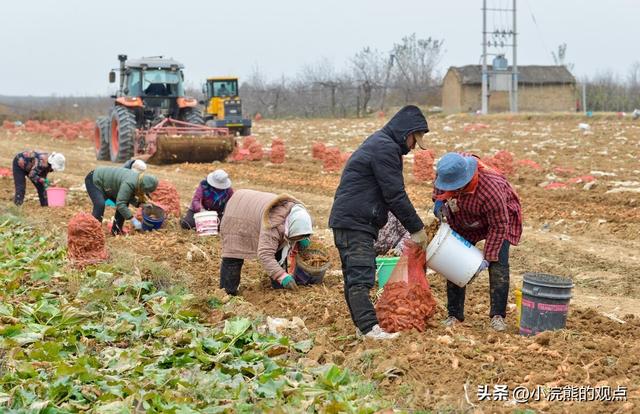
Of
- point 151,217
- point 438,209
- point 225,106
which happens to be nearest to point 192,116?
point 225,106

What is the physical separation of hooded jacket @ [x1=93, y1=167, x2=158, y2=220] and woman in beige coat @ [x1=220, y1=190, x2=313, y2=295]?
2741mm

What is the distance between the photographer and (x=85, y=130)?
34.9m

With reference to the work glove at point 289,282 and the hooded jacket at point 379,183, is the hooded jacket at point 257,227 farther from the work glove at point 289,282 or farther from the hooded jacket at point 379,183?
the hooded jacket at point 379,183

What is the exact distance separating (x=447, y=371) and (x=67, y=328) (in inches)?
106

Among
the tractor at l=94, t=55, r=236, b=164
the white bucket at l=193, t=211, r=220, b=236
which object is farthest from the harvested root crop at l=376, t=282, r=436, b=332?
the tractor at l=94, t=55, r=236, b=164

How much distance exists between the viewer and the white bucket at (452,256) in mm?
5711

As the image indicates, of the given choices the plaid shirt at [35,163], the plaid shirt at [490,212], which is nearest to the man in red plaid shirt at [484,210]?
the plaid shirt at [490,212]

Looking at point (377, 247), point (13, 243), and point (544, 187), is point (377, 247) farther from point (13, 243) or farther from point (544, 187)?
point (544, 187)

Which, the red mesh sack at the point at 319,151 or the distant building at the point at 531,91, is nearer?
the red mesh sack at the point at 319,151

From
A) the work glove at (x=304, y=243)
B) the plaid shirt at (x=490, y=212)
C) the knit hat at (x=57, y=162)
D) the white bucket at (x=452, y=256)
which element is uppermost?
the knit hat at (x=57, y=162)

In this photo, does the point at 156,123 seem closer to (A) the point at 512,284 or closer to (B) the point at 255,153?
(B) the point at 255,153

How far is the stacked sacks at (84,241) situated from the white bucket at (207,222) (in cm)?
206

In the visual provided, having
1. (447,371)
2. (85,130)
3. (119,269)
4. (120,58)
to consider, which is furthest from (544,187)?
(85,130)

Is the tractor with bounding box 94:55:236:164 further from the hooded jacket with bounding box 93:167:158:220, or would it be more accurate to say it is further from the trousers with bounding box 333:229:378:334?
the trousers with bounding box 333:229:378:334
